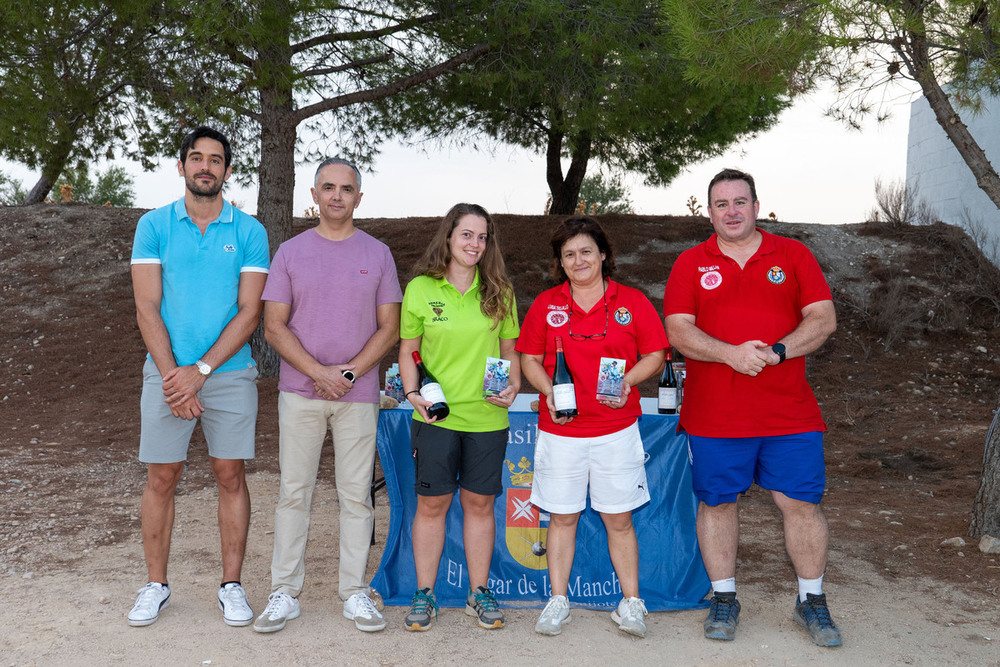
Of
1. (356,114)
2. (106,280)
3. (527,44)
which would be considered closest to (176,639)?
(527,44)

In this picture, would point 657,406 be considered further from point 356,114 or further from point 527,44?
point 356,114

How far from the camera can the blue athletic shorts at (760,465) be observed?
11.6ft

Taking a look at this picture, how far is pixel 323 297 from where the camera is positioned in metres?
3.60

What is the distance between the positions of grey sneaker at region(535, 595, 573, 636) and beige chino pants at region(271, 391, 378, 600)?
84cm

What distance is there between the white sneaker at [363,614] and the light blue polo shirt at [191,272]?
1175 millimetres

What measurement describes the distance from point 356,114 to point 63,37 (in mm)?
3526

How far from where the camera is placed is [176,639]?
347cm

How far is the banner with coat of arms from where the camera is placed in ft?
13.3

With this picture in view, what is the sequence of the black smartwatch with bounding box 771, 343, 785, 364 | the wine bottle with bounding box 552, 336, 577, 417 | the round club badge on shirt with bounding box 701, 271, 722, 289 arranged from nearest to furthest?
the wine bottle with bounding box 552, 336, 577, 417 < the black smartwatch with bounding box 771, 343, 785, 364 < the round club badge on shirt with bounding box 701, 271, 722, 289

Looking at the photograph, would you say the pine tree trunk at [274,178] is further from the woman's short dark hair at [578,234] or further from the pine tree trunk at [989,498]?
the pine tree trunk at [989,498]

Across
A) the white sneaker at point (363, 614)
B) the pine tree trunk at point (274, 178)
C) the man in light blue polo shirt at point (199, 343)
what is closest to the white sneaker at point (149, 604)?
→ the man in light blue polo shirt at point (199, 343)

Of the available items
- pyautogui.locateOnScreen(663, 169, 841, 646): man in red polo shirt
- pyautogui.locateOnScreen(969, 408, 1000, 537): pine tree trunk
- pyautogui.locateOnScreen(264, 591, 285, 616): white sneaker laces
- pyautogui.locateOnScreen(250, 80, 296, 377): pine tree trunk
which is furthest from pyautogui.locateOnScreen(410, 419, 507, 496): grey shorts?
pyautogui.locateOnScreen(250, 80, 296, 377): pine tree trunk

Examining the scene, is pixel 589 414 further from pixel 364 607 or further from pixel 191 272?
pixel 191 272

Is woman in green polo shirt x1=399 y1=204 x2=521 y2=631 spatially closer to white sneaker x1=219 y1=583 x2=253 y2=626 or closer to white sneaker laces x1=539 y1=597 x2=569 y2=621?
white sneaker laces x1=539 y1=597 x2=569 y2=621
